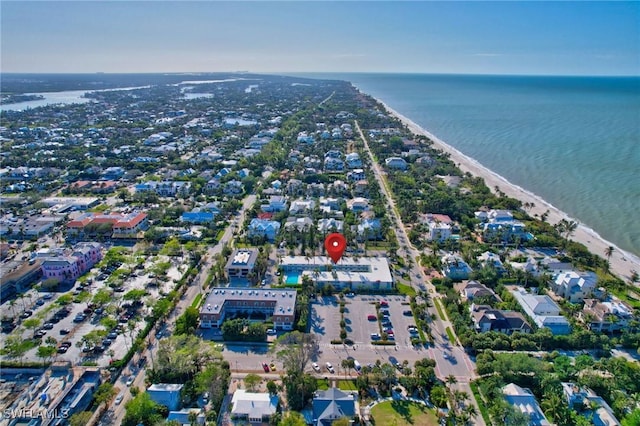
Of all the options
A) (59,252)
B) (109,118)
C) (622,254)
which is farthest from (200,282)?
(109,118)

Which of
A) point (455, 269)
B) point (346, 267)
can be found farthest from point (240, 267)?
point (455, 269)

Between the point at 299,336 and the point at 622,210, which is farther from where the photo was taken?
the point at 622,210

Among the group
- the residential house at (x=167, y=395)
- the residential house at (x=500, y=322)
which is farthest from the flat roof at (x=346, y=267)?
the residential house at (x=167, y=395)

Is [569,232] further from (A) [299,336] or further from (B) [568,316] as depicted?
(A) [299,336]

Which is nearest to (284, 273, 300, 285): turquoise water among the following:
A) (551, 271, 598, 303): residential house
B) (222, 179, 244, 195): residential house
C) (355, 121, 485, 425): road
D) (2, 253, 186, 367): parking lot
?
(2, 253, 186, 367): parking lot

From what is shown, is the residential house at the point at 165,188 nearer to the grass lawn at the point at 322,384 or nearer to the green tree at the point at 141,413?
the green tree at the point at 141,413

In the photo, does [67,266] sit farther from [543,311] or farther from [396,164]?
[396,164]
